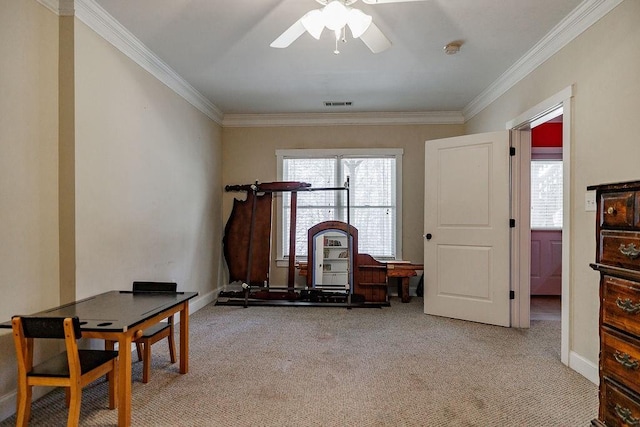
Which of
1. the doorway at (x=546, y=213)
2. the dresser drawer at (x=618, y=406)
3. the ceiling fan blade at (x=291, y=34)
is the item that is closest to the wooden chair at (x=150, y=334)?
the ceiling fan blade at (x=291, y=34)

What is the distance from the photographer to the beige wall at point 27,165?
6.46 feet

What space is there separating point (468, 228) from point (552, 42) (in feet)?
6.08

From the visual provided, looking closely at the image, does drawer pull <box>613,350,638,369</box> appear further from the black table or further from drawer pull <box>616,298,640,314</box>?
the black table

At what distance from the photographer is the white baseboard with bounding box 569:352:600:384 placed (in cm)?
237

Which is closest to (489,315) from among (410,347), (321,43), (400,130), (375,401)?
(410,347)

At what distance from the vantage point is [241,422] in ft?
6.35

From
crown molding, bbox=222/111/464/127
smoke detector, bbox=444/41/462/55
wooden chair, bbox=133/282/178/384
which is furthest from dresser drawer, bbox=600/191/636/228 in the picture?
crown molding, bbox=222/111/464/127

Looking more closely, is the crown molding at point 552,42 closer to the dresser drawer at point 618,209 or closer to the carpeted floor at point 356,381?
the dresser drawer at point 618,209

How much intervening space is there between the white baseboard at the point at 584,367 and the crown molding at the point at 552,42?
2.34 m

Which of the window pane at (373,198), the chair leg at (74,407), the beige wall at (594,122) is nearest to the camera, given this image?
the chair leg at (74,407)

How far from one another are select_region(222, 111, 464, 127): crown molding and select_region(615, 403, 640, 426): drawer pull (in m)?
4.18

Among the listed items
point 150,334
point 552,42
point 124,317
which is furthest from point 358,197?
point 124,317

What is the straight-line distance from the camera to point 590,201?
95.6 inches

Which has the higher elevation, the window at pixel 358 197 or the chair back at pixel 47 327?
the window at pixel 358 197
